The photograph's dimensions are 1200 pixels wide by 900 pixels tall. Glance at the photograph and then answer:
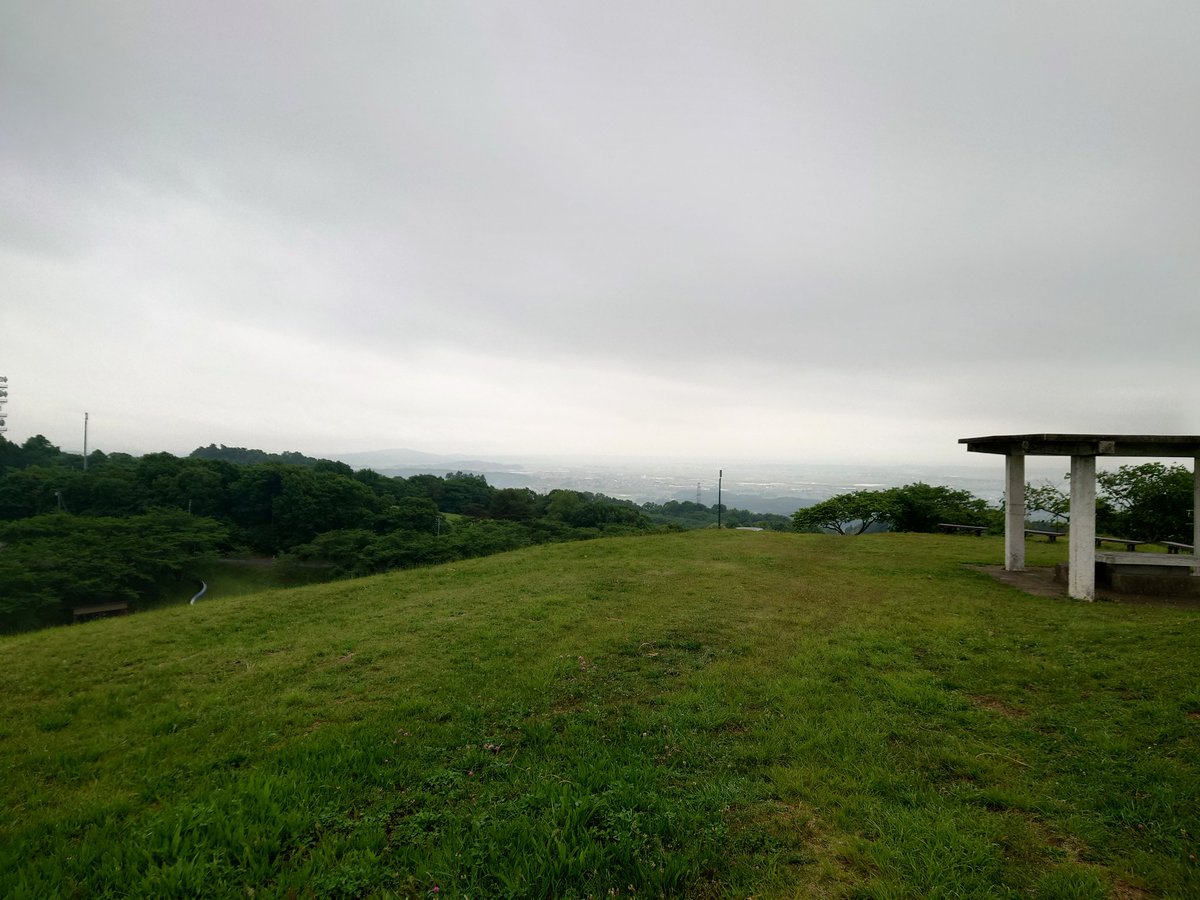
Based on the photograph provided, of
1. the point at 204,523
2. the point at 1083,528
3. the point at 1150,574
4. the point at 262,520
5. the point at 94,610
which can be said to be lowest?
the point at 94,610

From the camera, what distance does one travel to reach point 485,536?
128ft

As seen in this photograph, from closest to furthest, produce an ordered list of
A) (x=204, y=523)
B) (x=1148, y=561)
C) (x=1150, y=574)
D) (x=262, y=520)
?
(x=1150, y=574)
(x=1148, y=561)
(x=204, y=523)
(x=262, y=520)

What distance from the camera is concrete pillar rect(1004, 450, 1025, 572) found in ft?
38.2

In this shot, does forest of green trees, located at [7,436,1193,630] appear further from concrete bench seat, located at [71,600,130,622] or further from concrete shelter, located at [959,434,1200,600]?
concrete shelter, located at [959,434,1200,600]

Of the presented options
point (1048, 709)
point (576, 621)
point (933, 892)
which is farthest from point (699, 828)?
point (576, 621)

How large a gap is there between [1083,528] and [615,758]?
10.3m

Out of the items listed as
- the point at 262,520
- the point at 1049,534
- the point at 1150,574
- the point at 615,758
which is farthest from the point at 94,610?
the point at 1049,534

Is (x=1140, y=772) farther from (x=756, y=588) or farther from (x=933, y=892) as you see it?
(x=756, y=588)

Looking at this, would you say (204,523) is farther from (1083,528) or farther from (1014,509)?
(1083,528)

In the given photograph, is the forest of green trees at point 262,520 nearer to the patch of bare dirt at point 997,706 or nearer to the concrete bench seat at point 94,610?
the concrete bench seat at point 94,610

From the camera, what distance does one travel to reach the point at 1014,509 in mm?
11828

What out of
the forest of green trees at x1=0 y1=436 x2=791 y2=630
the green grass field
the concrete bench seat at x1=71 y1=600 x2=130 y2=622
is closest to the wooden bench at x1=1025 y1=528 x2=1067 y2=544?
the green grass field

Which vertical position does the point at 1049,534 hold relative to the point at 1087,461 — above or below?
below

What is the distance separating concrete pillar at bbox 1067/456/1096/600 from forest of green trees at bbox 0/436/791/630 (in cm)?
2713
